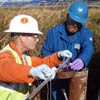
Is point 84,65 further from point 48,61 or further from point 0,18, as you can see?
point 0,18

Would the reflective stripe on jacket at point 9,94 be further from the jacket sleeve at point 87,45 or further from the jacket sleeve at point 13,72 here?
the jacket sleeve at point 87,45

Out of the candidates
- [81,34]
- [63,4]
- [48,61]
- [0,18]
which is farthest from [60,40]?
[63,4]

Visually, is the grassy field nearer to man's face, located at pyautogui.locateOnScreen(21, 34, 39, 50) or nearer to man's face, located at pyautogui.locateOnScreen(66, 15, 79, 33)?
man's face, located at pyautogui.locateOnScreen(66, 15, 79, 33)

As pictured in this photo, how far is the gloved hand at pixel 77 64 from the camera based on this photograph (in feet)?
Result: 18.3

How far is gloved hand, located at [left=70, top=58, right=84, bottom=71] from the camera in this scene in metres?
5.59

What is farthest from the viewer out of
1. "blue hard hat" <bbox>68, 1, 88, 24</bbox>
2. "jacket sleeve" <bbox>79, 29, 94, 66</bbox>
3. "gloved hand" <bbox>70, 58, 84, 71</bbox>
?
"jacket sleeve" <bbox>79, 29, 94, 66</bbox>

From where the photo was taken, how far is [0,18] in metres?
9.54

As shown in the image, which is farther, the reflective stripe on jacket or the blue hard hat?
the blue hard hat

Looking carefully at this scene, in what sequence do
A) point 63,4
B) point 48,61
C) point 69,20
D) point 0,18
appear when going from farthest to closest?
point 63,4, point 0,18, point 69,20, point 48,61

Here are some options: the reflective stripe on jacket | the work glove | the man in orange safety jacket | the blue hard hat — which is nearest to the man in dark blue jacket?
the blue hard hat

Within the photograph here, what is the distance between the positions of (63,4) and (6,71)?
8793mm

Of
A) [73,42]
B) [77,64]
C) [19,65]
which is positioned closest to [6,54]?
[19,65]

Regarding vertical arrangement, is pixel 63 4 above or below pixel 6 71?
below

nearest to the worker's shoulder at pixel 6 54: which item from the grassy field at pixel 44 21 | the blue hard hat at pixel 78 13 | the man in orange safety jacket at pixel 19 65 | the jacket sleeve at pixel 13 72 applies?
the man in orange safety jacket at pixel 19 65
